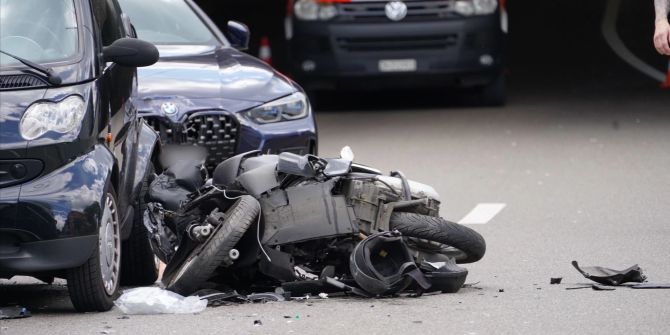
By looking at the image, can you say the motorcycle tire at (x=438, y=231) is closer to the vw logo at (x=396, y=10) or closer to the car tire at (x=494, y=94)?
the vw logo at (x=396, y=10)

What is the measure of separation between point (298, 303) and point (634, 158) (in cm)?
805

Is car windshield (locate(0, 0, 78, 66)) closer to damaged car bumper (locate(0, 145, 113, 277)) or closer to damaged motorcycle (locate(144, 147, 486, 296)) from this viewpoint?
damaged car bumper (locate(0, 145, 113, 277))

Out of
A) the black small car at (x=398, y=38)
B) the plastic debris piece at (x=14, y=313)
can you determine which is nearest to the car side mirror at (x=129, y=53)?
the plastic debris piece at (x=14, y=313)

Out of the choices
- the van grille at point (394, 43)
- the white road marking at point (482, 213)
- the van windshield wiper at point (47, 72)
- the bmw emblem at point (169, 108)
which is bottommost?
the van grille at point (394, 43)

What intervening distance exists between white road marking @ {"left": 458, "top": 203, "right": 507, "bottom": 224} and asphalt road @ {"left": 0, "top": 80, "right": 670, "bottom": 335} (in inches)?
3.1

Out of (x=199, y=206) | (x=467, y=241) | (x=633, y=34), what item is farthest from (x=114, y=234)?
(x=633, y=34)

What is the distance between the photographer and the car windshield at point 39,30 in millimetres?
8641

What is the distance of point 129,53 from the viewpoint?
8891 millimetres

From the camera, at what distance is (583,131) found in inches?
711

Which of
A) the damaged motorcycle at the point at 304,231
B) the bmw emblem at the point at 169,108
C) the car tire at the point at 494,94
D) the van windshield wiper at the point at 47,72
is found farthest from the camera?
the car tire at the point at 494,94

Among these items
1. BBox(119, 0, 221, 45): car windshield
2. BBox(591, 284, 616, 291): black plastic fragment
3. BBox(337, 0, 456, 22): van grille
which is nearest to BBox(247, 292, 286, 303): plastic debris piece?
BBox(591, 284, 616, 291): black plastic fragment

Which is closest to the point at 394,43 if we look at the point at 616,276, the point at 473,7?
the point at 473,7

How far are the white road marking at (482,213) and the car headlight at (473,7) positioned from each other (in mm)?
6153

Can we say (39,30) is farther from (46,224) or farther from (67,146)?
(46,224)
